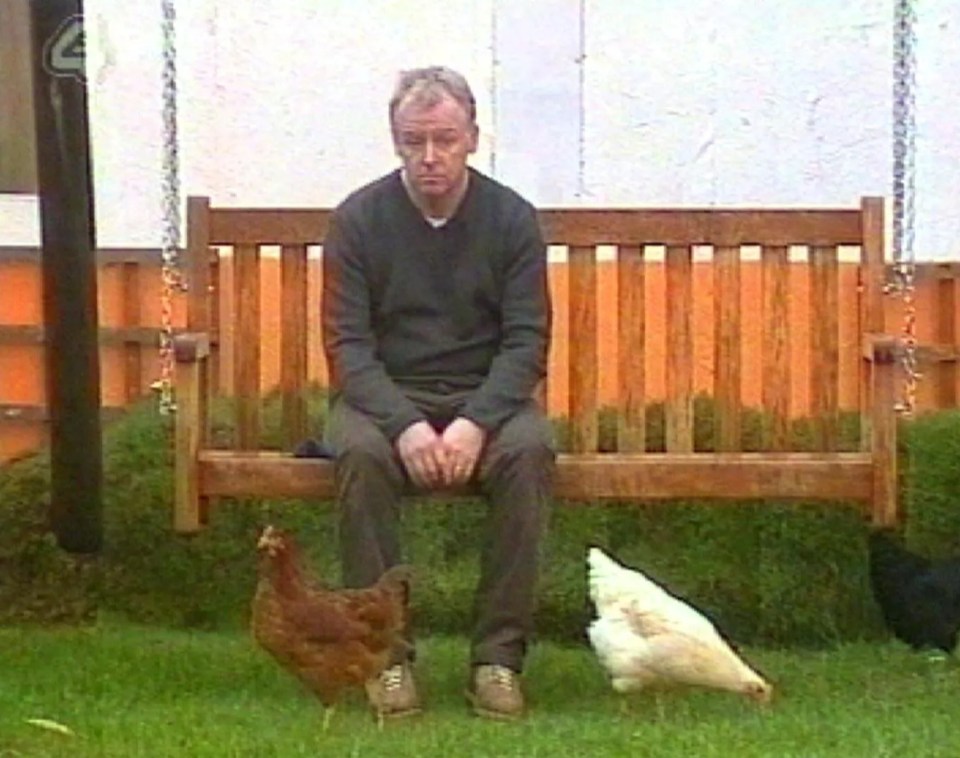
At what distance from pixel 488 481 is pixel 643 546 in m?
1.55

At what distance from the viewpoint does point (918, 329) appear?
841 cm

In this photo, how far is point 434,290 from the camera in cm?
657

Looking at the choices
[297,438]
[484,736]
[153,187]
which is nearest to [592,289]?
[297,438]

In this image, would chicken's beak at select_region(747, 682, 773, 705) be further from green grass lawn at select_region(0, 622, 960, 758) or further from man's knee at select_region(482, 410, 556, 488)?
man's knee at select_region(482, 410, 556, 488)

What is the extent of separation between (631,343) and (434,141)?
833 mm

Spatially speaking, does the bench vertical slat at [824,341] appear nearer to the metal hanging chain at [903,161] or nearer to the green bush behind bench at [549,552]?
the metal hanging chain at [903,161]

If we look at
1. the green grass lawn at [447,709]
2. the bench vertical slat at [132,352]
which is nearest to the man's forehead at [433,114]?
the green grass lawn at [447,709]

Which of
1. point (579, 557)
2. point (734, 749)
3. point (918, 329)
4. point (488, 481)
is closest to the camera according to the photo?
point (734, 749)

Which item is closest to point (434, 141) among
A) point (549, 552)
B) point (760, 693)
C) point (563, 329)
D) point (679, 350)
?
point (679, 350)

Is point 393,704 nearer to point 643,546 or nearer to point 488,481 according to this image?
point 488,481

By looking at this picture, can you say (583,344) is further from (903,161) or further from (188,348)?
(188,348)

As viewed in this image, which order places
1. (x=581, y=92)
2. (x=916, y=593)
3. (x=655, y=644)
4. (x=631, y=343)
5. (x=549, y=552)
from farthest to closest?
1. (x=581, y=92)
2. (x=549, y=552)
3. (x=916, y=593)
4. (x=631, y=343)
5. (x=655, y=644)

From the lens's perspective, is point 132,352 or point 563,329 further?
point 132,352

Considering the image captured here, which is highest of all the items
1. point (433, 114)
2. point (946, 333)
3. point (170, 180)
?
point (433, 114)
